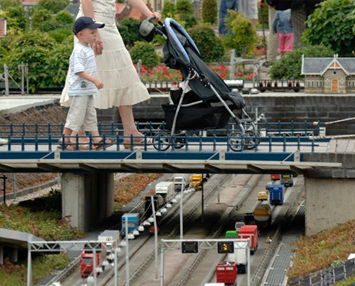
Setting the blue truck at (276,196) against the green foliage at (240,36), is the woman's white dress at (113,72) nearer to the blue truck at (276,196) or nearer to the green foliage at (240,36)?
the blue truck at (276,196)

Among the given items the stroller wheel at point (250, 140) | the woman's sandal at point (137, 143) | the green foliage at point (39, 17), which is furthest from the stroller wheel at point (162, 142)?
the green foliage at point (39, 17)

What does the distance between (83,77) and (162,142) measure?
168 inches

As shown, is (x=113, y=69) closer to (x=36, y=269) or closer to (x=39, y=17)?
(x=36, y=269)

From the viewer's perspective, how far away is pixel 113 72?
62000 millimetres

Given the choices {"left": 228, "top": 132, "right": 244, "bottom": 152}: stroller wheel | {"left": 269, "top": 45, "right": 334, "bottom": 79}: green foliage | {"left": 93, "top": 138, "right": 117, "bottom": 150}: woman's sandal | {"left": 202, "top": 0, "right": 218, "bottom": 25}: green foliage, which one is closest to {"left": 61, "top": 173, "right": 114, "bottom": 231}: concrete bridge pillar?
{"left": 93, "top": 138, "right": 117, "bottom": 150}: woman's sandal

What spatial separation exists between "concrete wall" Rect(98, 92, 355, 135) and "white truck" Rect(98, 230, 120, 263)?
35054 millimetres

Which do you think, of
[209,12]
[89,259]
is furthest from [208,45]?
[89,259]

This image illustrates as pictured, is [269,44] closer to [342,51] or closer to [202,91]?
[342,51]

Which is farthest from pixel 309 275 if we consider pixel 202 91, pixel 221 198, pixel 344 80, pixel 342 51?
pixel 342 51

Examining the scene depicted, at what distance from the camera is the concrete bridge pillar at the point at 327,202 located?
197 feet

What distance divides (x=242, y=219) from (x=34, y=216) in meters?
8.80

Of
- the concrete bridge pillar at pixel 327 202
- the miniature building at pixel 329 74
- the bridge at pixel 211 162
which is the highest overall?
the miniature building at pixel 329 74

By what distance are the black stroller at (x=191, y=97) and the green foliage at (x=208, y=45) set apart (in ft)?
205

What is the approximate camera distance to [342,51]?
105250 mm
